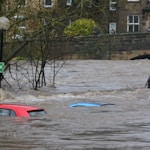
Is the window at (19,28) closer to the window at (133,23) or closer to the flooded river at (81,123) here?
the flooded river at (81,123)

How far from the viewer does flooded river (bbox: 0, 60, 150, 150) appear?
1364 centimetres

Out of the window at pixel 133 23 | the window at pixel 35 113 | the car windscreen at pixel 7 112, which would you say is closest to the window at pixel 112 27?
the window at pixel 133 23

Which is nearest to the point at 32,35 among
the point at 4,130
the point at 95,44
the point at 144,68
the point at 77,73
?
the point at 4,130

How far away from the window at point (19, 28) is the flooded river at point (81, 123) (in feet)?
8.02

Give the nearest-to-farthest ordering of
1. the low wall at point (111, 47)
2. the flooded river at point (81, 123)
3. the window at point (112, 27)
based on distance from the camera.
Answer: the flooded river at point (81, 123), the low wall at point (111, 47), the window at point (112, 27)

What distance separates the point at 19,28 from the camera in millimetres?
30078

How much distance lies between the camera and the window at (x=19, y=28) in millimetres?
29641

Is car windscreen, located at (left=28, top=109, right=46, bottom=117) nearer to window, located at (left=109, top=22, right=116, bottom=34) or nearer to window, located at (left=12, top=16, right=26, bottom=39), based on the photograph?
window, located at (left=12, top=16, right=26, bottom=39)

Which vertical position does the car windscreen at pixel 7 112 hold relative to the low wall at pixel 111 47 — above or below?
above

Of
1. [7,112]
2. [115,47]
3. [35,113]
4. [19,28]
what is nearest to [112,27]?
[115,47]

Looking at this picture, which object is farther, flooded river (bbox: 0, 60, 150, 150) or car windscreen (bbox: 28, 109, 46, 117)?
car windscreen (bbox: 28, 109, 46, 117)

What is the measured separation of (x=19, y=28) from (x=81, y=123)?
1270cm

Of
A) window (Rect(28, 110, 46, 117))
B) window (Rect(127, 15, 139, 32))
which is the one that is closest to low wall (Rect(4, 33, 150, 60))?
window (Rect(127, 15, 139, 32))

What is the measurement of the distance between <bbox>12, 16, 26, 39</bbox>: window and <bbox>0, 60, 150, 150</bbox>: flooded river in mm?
2446
